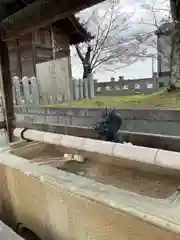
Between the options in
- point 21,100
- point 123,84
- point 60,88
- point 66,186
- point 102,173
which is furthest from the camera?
point 21,100

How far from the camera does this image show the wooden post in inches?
81.4

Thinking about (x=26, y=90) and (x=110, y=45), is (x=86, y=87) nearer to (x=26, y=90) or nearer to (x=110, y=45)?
(x=110, y=45)

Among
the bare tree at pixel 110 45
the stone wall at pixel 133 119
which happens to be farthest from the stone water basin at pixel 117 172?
the bare tree at pixel 110 45

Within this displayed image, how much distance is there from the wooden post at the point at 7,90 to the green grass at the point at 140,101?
0.68m

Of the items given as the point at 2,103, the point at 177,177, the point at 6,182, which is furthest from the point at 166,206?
the point at 2,103

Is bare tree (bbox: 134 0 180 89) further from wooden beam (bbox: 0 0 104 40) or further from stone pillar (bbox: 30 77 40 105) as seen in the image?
stone pillar (bbox: 30 77 40 105)

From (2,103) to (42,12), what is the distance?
39.4 inches

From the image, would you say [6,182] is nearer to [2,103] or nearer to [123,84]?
[2,103]

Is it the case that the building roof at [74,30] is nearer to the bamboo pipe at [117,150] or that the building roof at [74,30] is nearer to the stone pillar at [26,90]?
the stone pillar at [26,90]

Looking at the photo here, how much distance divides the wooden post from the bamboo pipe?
42 centimetres

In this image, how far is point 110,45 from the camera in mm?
1977

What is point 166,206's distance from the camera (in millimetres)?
788

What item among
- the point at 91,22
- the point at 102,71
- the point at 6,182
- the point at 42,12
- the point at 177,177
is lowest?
the point at 6,182

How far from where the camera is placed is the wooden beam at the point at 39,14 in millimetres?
1259
